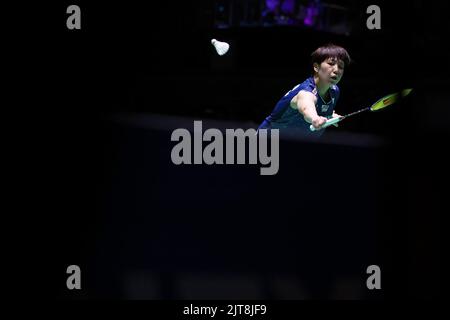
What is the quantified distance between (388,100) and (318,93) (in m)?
0.25

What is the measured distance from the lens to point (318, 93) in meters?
2.73

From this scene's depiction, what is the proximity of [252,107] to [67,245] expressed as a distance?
2.57 feet

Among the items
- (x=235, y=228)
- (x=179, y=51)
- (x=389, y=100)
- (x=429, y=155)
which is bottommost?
(x=235, y=228)

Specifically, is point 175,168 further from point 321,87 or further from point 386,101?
point 386,101

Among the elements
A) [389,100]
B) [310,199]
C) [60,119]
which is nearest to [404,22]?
[389,100]

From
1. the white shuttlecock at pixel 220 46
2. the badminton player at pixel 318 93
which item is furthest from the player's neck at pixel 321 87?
the white shuttlecock at pixel 220 46

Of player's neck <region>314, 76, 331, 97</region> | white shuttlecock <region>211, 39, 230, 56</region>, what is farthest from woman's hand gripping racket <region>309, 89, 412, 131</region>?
white shuttlecock <region>211, 39, 230, 56</region>

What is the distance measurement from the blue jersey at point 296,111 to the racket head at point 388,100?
129mm

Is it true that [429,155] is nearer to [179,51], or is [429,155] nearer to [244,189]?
[244,189]

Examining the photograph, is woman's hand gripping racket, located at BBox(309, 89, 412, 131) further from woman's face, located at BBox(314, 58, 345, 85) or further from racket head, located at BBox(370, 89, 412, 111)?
woman's face, located at BBox(314, 58, 345, 85)

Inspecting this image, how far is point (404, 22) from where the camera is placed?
2830 mm

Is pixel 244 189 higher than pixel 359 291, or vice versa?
pixel 244 189

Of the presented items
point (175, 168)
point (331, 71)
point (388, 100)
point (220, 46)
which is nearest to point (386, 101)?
point (388, 100)

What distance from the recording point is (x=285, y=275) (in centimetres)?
287
